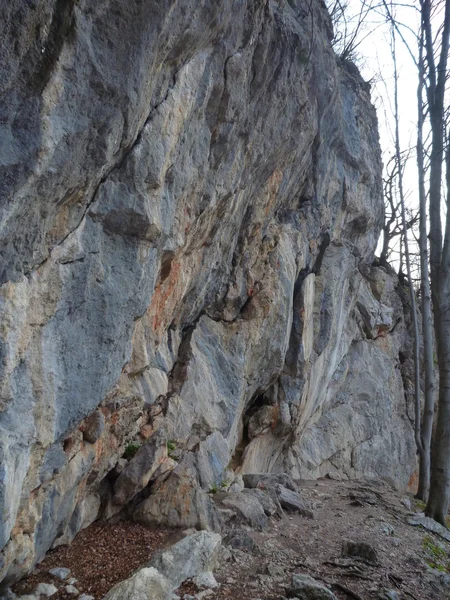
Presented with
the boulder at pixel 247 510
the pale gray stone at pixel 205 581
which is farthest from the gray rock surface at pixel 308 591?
the boulder at pixel 247 510

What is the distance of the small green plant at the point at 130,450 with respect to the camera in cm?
530

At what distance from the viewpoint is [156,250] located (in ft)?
15.4

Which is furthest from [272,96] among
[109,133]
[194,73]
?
[109,133]

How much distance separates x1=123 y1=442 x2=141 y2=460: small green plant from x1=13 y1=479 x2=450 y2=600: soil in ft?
2.33

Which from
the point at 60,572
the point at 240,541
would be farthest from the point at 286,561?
the point at 60,572

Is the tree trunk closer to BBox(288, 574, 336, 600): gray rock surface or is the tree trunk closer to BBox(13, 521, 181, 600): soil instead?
BBox(288, 574, 336, 600): gray rock surface

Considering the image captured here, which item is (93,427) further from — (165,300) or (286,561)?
(286,561)

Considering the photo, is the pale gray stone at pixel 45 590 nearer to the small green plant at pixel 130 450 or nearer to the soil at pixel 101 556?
the soil at pixel 101 556

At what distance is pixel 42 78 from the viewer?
301cm

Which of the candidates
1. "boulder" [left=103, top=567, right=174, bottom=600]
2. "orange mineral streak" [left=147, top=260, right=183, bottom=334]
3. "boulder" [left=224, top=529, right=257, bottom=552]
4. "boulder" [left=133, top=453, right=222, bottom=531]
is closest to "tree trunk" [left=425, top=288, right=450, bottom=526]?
"boulder" [left=224, top=529, right=257, bottom=552]

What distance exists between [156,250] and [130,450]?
2308 millimetres

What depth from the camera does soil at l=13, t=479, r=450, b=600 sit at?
12.7ft

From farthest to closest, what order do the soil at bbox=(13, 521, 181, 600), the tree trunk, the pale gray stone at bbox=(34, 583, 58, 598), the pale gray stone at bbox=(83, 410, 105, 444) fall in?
1. the tree trunk
2. the pale gray stone at bbox=(83, 410, 105, 444)
3. the soil at bbox=(13, 521, 181, 600)
4. the pale gray stone at bbox=(34, 583, 58, 598)

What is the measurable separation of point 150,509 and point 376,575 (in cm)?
232
